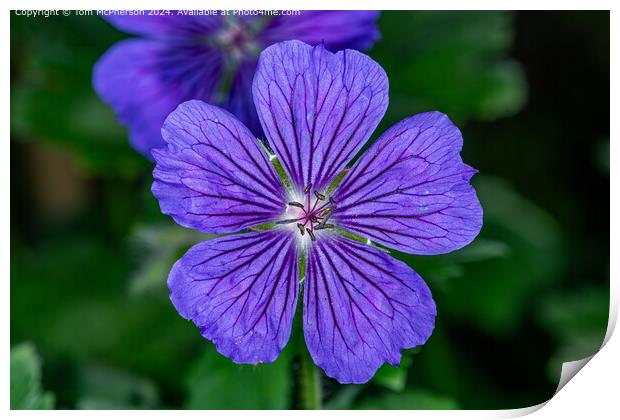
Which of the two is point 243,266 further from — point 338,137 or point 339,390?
point 339,390

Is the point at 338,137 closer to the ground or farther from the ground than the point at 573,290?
farther from the ground

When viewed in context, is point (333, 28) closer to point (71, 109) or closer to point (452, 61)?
point (452, 61)

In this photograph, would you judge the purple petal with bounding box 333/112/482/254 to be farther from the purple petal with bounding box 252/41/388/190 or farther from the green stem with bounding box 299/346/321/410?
the green stem with bounding box 299/346/321/410

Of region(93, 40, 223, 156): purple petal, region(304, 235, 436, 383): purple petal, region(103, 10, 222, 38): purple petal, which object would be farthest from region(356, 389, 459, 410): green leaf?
region(103, 10, 222, 38): purple petal

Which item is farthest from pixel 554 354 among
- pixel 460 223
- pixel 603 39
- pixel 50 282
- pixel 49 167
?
pixel 49 167

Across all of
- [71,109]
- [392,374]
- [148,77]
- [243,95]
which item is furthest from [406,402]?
[71,109]

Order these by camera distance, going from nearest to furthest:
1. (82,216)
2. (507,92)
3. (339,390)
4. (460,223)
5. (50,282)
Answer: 1. (460,223)
2. (339,390)
3. (507,92)
4. (50,282)
5. (82,216)
